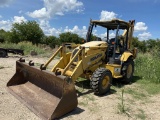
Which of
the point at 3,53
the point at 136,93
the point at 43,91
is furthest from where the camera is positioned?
the point at 3,53

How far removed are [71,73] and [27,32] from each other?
3264cm

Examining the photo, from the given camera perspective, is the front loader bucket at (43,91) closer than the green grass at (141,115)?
Yes

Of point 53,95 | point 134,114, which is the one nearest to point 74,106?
point 53,95

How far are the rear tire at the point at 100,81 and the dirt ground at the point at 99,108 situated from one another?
7.4 inches

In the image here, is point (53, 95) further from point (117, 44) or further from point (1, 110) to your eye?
point (117, 44)

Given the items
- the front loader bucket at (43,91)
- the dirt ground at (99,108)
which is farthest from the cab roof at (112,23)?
the front loader bucket at (43,91)

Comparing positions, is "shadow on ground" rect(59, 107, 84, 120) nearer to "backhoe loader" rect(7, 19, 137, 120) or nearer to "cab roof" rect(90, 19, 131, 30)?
"backhoe loader" rect(7, 19, 137, 120)

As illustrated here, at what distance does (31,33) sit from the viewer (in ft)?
122

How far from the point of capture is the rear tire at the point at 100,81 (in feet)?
19.9

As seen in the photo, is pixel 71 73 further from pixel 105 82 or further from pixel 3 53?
pixel 3 53

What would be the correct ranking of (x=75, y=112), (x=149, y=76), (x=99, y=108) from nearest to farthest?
(x=75, y=112) → (x=99, y=108) → (x=149, y=76)

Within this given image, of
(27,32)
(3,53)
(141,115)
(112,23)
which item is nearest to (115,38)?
(112,23)

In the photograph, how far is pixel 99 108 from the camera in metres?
5.34

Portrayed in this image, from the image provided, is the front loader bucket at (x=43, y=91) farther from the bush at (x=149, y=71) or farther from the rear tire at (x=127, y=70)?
the bush at (x=149, y=71)
